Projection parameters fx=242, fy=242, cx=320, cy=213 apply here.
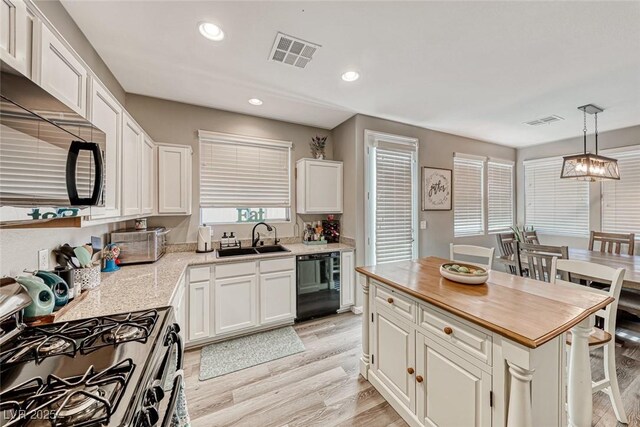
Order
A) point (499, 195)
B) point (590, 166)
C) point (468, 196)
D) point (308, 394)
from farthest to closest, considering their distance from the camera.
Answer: point (499, 195), point (468, 196), point (590, 166), point (308, 394)

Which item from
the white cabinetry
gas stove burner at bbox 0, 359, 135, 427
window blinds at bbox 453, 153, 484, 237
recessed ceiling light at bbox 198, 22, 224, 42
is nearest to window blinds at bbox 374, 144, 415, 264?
the white cabinetry

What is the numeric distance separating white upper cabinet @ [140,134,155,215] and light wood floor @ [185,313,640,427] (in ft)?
5.18

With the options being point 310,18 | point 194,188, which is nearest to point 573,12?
point 310,18

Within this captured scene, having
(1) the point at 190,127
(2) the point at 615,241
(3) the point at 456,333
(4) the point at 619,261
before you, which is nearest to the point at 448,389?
(3) the point at 456,333

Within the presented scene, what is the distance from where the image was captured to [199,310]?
2.47 metres

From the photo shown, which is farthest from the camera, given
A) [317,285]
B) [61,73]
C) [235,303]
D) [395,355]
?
[317,285]

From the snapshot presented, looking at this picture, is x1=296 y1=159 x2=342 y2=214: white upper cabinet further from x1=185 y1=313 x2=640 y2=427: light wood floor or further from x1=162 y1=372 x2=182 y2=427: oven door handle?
x1=162 y1=372 x2=182 y2=427: oven door handle

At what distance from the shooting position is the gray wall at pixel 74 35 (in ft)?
4.66

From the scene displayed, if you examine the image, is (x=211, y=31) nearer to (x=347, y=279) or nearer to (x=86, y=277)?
(x=86, y=277)

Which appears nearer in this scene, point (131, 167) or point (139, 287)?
point (139, 287)

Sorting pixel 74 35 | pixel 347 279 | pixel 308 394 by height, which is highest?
pixel 74 35

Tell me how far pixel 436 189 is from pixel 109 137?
13.5 ft

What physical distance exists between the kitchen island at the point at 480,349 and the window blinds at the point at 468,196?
106 inches

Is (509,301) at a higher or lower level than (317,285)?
higher
